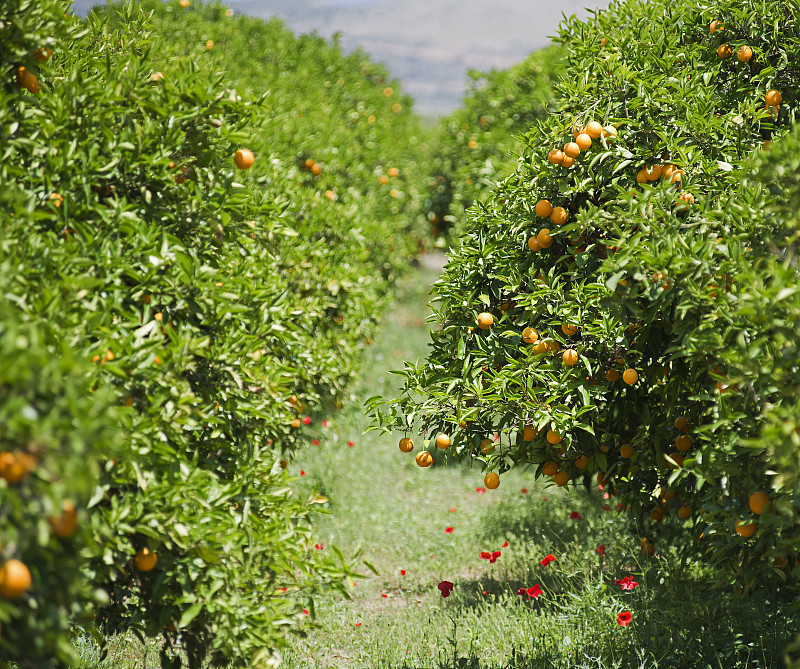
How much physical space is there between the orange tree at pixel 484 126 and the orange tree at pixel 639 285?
332cm

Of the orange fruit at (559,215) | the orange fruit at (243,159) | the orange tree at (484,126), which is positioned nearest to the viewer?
the orange fruit at (243,159)

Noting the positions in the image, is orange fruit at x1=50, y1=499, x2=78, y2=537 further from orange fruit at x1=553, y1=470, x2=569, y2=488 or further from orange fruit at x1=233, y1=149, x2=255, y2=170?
orange fruit at x1=553, y1=470, x2=569, y2=488

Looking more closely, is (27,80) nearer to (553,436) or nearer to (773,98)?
(553,436)

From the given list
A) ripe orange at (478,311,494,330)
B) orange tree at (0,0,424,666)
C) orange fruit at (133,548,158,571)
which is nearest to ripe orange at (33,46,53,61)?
orange tree at (0,0,424,666)

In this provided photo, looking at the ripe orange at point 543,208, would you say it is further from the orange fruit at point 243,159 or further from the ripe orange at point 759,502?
the ripe orange at point 759,502

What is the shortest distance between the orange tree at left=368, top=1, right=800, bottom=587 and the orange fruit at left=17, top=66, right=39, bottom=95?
1.57m

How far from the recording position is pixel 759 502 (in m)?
2.00

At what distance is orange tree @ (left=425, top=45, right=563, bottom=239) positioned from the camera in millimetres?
6818

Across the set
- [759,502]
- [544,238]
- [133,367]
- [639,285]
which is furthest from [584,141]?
[133,367]

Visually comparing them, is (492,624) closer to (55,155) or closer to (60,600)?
(60,600)

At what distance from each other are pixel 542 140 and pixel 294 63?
19.1ft

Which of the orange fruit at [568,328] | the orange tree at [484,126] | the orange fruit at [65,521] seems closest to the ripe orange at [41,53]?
the orange fruit at [65,521]

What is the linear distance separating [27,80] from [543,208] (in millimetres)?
1847

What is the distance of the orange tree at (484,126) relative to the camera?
682 cm
